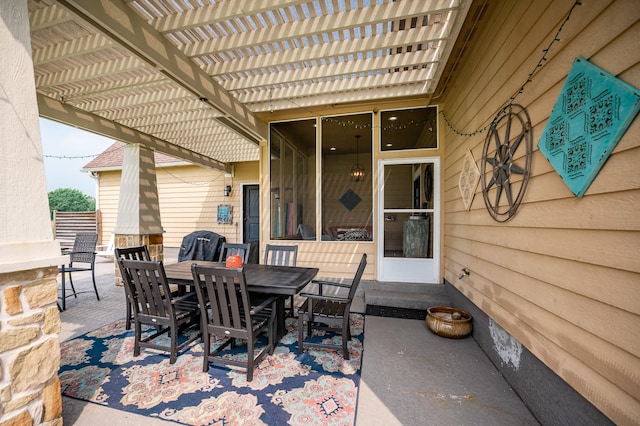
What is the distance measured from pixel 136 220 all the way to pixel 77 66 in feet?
8.62

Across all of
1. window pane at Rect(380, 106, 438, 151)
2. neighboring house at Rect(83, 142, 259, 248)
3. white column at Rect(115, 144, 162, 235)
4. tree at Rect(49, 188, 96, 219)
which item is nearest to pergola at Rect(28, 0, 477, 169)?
window pane at Rect(380, 106, 438, 151)

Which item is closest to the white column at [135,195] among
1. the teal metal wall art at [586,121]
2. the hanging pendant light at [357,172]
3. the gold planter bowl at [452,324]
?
the hanging pendant light at [357,172]

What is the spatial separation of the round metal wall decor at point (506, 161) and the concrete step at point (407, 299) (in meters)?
1.82

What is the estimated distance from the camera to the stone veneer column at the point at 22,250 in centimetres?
128

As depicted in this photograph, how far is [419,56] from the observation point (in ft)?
10.2

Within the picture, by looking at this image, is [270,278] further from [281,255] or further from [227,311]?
[281,255]

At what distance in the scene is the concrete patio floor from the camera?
175 centimetres

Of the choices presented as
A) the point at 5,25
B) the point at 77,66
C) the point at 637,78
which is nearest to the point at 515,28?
the point at 637,78

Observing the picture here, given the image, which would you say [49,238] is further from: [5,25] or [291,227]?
[291,227]

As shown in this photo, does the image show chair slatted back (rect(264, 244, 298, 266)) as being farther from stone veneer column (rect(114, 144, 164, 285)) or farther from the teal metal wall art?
stone veneer column (rect(114, 144, 164, 285))

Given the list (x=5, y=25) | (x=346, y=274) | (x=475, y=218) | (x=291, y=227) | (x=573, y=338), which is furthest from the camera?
(x=291, y=227)

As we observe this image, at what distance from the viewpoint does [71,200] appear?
2194 cm

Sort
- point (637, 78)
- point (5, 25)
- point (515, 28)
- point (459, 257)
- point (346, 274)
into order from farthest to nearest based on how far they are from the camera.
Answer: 1. point (346, 274)
2. point (459, 257)
3. point (515, 28)
4. point (5, 25)
5. point (637, 78)

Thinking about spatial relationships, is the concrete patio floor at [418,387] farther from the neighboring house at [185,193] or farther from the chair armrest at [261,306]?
the neighboring house at [185,193]
